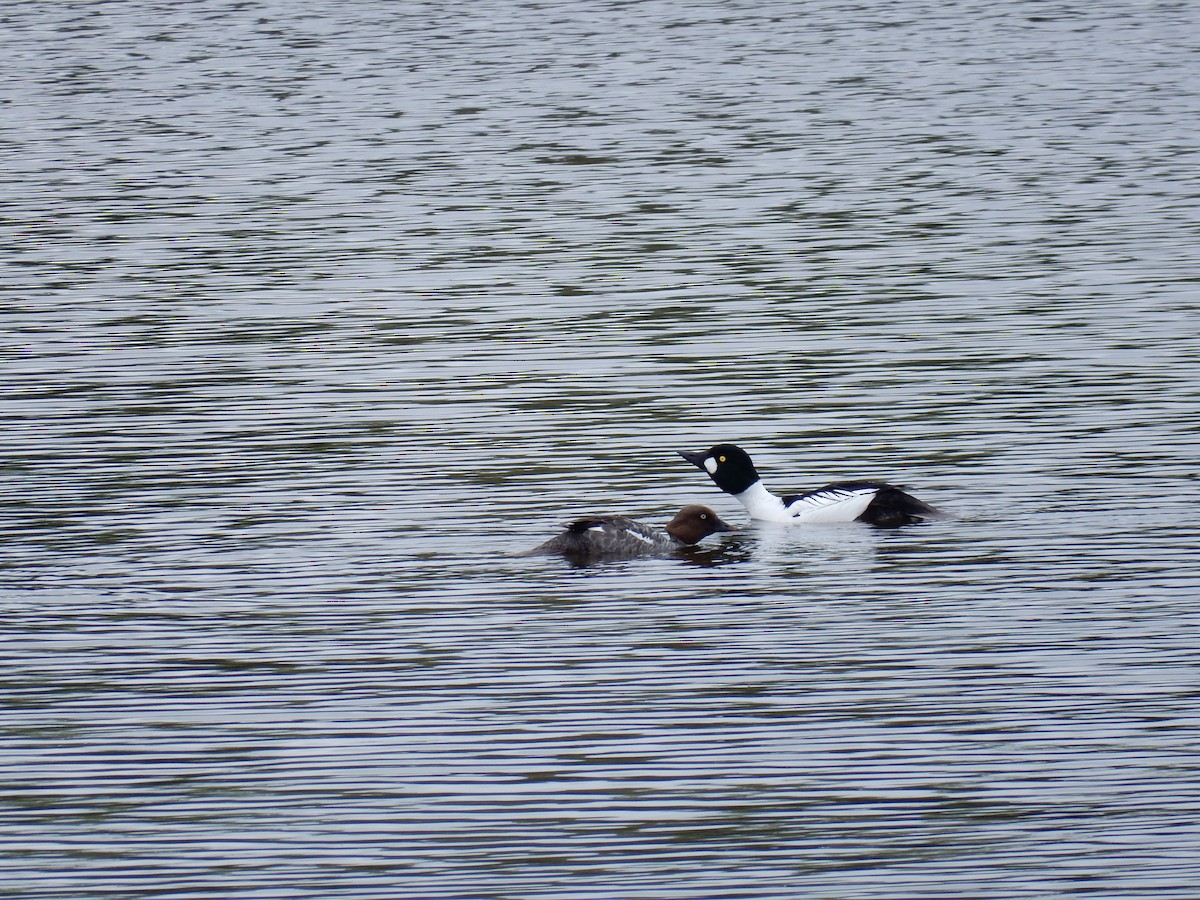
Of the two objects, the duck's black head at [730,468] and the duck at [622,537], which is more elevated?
the duck at [622,537]

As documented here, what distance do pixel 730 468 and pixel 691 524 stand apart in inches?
34.3

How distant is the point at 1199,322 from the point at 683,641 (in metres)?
9.77

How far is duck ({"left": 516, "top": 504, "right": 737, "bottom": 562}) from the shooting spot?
41.8 ft

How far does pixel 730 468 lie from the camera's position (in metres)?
14.3

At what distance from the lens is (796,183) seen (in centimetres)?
3002

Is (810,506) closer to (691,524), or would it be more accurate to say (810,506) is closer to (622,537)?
(691,524)

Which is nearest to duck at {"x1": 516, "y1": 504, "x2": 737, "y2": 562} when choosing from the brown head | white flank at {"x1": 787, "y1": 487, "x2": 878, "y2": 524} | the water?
the brown head

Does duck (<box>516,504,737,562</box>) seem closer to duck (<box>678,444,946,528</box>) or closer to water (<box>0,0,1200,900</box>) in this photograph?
water (<box>0,0,1200,900</box>)

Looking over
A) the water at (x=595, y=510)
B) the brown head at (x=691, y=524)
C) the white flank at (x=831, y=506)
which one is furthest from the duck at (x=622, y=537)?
the white flank at (x=831, y=506)

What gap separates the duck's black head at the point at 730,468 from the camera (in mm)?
14289

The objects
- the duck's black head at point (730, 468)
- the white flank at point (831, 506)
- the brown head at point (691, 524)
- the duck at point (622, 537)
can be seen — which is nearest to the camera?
the duck at point (622, 537)

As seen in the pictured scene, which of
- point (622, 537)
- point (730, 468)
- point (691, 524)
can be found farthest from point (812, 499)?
point (622, 537)

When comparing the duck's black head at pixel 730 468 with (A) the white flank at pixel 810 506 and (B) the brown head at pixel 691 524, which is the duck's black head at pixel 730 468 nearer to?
(A) the white flank at pixel 810 506

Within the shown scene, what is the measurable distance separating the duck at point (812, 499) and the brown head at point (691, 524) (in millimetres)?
690
